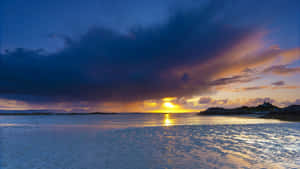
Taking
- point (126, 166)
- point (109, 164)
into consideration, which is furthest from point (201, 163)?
point (109, 164)

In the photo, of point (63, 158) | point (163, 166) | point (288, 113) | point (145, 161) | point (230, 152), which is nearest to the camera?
point (163, 166)

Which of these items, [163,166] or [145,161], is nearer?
[163,166]

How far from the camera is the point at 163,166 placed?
8.68 metres

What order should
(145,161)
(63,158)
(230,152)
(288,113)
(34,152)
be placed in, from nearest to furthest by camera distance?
(145,161), (63,158), (230,152), (34,152), (288,113)

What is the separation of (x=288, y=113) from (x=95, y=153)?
70.2 m

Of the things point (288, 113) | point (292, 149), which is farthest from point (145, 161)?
point (288, 113)

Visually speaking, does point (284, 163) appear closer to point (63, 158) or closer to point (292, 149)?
point (292, 149)

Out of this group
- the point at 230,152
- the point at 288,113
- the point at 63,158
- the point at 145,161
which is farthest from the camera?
the point at 288,113

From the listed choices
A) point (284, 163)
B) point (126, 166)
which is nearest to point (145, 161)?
point (126, 166)

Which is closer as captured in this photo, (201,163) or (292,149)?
(201,163)

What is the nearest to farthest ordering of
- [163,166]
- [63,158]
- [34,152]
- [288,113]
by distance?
[163,166], [63,158], [34,152], [288,113]

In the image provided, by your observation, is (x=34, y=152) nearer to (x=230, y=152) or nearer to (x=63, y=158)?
(x=63, y=158)

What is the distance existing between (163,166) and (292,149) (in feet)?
30.2

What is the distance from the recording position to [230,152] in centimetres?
1126
